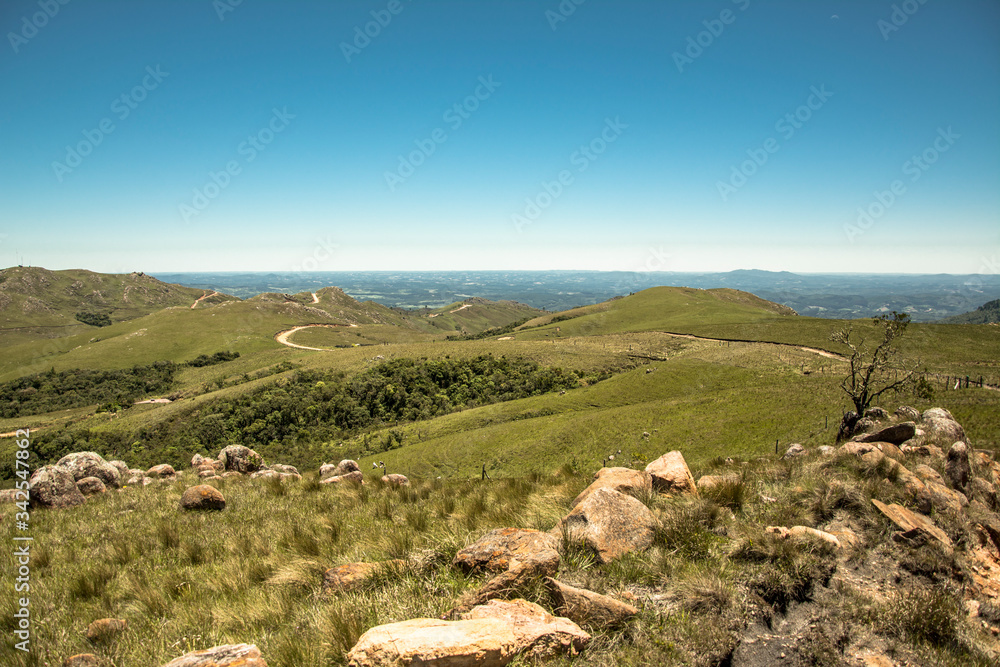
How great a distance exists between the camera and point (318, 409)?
52.4 m

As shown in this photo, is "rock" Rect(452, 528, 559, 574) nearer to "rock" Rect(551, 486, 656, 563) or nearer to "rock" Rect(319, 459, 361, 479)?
"rock" Rect(551, 486, 656, 563)

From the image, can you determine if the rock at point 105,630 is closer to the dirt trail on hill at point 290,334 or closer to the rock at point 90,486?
the rock at point 90,486

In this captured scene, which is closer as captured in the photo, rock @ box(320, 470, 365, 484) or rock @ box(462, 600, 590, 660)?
rock @ box(462, 600, 590, 660)

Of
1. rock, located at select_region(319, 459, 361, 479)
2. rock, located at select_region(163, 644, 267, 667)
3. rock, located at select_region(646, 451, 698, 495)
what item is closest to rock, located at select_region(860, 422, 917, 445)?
rock, located at select_region(646, 451, 698, 495)

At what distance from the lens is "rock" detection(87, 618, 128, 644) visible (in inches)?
199

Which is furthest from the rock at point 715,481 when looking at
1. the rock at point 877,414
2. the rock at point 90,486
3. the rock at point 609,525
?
the rock at point 90,486

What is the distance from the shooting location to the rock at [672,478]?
9109 millimetres

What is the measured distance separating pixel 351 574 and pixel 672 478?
23.0 feet

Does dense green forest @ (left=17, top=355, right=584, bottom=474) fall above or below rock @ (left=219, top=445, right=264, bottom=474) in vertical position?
below

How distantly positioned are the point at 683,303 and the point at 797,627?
13825 cm

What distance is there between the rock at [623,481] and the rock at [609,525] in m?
1.27

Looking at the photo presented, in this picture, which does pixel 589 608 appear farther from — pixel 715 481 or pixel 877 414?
pixel 877 414

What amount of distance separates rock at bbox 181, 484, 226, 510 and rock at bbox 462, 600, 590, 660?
10.2 meters

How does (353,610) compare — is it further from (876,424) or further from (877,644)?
(876,424)
